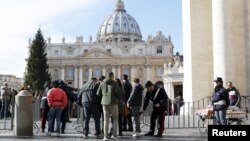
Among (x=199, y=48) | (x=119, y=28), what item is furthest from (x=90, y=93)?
(x=119, y=28)

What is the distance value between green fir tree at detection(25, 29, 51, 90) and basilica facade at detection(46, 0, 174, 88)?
4282 cm

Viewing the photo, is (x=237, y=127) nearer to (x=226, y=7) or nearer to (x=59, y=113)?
(x=59, y=113)

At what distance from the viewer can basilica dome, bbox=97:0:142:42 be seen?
174 metres

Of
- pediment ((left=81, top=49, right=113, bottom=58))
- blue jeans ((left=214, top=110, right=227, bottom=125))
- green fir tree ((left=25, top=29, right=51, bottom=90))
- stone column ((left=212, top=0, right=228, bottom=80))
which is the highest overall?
pediment ((left=81, top=49, right=113, bottom=58))

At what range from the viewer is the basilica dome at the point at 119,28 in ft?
569

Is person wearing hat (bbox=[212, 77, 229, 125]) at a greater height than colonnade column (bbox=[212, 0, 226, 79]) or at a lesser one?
lesser

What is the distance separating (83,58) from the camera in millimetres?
139250

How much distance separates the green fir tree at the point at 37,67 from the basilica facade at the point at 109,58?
42819 millimetres

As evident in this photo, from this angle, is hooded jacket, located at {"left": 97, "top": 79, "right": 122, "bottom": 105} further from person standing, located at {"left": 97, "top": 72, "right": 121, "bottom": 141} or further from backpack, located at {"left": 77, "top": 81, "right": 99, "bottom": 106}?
backpack, located at {"left": 77, "top": 81, "right": 99, "bottom": 106}

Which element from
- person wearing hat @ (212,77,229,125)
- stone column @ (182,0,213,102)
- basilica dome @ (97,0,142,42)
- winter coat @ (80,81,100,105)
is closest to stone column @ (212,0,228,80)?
stone column @ (182,0,213,102)

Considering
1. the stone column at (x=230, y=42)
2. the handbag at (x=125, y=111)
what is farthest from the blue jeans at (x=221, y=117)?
the stone column at (x=230, y=42)

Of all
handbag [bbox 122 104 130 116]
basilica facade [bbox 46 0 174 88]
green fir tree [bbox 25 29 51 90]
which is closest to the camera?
handbag [bbox 122 104 130 116]

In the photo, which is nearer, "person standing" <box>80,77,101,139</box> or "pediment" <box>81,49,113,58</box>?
"person standing" <box>80,77,101,139</box>

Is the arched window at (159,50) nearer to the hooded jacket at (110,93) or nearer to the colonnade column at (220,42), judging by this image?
the colonnade column at (220,42)
